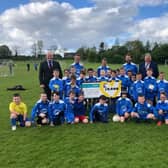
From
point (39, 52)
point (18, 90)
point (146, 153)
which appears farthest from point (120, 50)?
point (146, 153)

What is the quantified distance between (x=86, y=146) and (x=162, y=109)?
132 inches

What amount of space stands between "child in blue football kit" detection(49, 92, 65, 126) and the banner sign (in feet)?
5.84

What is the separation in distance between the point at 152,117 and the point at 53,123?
2.91 m

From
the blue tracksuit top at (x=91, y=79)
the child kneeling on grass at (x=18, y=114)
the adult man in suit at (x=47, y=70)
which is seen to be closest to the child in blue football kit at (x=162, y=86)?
the blue tracksuit top at (x=91, y=79)

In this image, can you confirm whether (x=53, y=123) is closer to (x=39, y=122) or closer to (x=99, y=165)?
(x=39, y=122)

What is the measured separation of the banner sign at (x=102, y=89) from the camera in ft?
37.9

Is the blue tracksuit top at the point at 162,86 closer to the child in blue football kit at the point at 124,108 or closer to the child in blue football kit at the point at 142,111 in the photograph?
the child in blue football kit at the point at 142,111

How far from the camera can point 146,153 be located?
22.2 ft

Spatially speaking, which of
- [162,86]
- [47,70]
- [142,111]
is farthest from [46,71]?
[162,86]

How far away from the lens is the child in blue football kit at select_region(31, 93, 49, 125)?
979cm

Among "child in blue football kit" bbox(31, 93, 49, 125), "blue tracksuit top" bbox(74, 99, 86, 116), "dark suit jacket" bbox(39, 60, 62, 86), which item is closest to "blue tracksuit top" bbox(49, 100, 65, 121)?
"child in blue football kit" bbox(31, 93, 49, 125)

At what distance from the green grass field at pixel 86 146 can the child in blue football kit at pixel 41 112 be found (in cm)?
35

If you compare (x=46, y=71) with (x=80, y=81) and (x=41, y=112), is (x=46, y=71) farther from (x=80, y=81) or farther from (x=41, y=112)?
(x=41, y=112)

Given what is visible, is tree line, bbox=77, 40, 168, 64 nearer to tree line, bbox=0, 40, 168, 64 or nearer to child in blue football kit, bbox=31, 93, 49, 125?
tree line, bbox=0, 40, 168, 64
